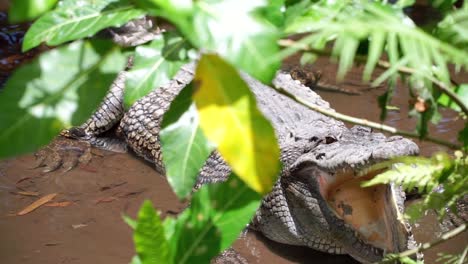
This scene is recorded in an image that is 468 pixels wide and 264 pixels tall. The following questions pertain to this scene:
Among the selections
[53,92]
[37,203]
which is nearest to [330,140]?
[37,203]


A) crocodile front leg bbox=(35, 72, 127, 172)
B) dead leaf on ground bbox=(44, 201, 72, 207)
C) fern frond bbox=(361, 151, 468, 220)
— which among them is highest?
fern frond bbox=(361, 151, 468, 220)

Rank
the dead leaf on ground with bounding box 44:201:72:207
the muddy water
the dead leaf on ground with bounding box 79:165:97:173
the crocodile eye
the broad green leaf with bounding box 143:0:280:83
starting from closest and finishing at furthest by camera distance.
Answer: the broad green leaf with bounding box 143:0:280:83, the muddy water, the crocodile eye, the dead leaf on ground with bounding box 44:201:72:207, the dead leaf on ground with bounding box 79:165:97:173

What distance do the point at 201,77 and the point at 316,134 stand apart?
2.60 m

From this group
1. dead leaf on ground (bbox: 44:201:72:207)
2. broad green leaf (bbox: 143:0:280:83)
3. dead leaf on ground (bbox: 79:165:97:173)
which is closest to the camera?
broad green leaf (bbox: 143:0:280:83)

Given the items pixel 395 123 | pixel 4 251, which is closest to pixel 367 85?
pixel 395 123

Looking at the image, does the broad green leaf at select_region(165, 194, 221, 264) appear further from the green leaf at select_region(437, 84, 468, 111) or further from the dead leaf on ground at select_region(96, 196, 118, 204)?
the dead leaf on ground at select_region(96, 196, 118, 204)

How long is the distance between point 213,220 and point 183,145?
0.47 ft

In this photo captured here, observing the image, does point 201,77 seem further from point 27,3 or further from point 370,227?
point 370,227

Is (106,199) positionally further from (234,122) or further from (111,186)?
(234,122)

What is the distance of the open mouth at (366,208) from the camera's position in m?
2.80

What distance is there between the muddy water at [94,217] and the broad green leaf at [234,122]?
2290 mm

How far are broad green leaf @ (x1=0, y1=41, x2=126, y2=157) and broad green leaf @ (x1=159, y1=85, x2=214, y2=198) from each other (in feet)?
0.49

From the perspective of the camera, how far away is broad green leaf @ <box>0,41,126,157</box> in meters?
0.88

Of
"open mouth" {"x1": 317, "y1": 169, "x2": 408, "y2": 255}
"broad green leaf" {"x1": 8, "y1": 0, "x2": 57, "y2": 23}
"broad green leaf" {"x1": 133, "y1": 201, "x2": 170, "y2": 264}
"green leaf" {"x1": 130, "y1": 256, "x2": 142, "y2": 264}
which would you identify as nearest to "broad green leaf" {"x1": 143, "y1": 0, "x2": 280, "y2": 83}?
"broad green leaf" {"x1": 8, "y1": 0, "x2": 57, "y2": 23}
